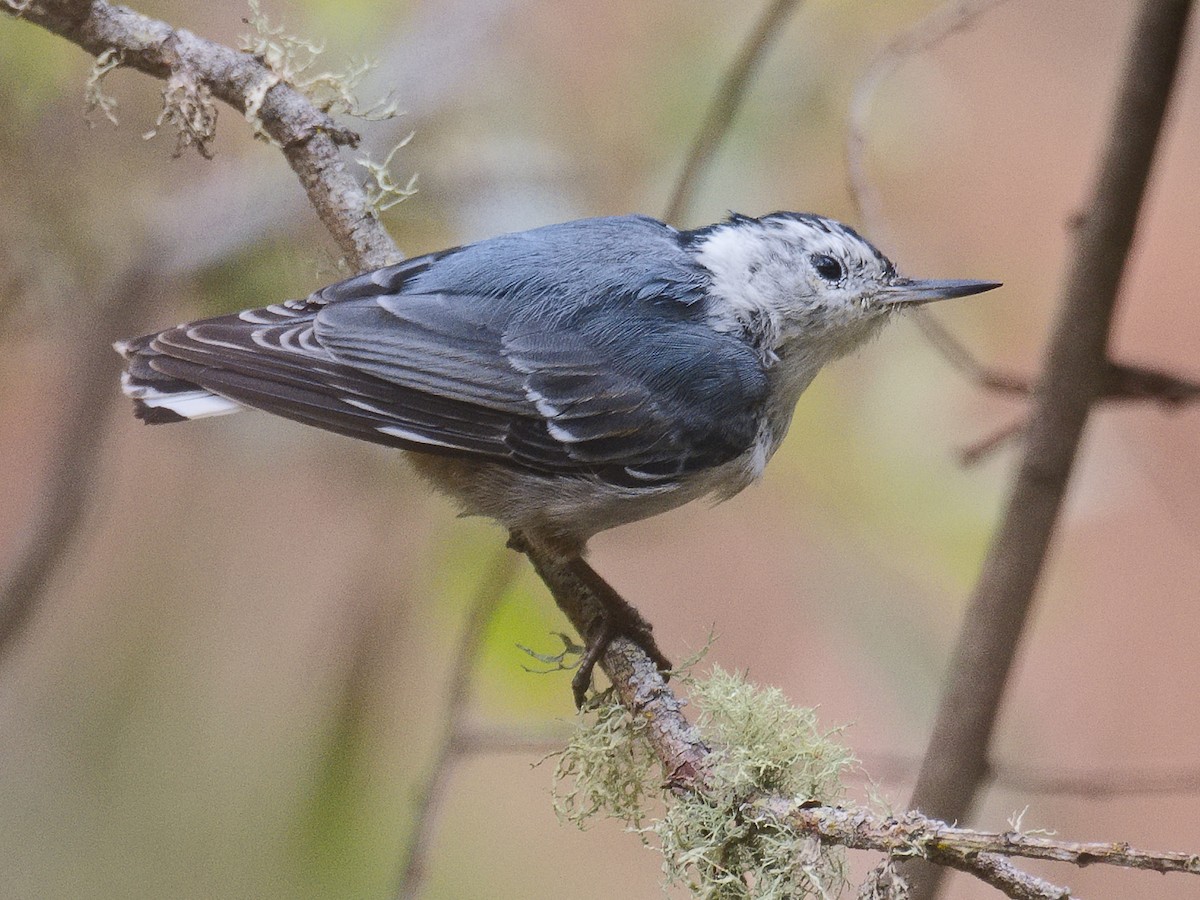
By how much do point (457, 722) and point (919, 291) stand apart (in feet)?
3.57

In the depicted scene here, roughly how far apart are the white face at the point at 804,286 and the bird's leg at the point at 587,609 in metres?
0.50

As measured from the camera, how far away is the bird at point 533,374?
183 centimetres

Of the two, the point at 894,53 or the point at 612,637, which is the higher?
the point at 894,53

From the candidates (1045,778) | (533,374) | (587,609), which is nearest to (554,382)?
(533,374)

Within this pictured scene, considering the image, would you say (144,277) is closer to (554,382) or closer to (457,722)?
(554,382)

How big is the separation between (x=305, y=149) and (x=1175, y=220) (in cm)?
365

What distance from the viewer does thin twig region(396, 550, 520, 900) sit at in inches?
74.1

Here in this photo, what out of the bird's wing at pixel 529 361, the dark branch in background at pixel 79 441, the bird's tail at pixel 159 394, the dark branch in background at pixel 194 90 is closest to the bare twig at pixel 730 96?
the bird's wing at pixel 529 361

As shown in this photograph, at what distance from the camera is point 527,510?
1900 mm

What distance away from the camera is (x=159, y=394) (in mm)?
1798

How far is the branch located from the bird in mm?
91

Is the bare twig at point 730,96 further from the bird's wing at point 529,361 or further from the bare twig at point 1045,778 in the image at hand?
the bare twig at point 1045,778

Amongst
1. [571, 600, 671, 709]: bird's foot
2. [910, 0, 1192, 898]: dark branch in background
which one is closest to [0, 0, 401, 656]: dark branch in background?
[571, 600, 671, 709]: bird's foot

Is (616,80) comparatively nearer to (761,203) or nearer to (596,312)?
(761,203)
